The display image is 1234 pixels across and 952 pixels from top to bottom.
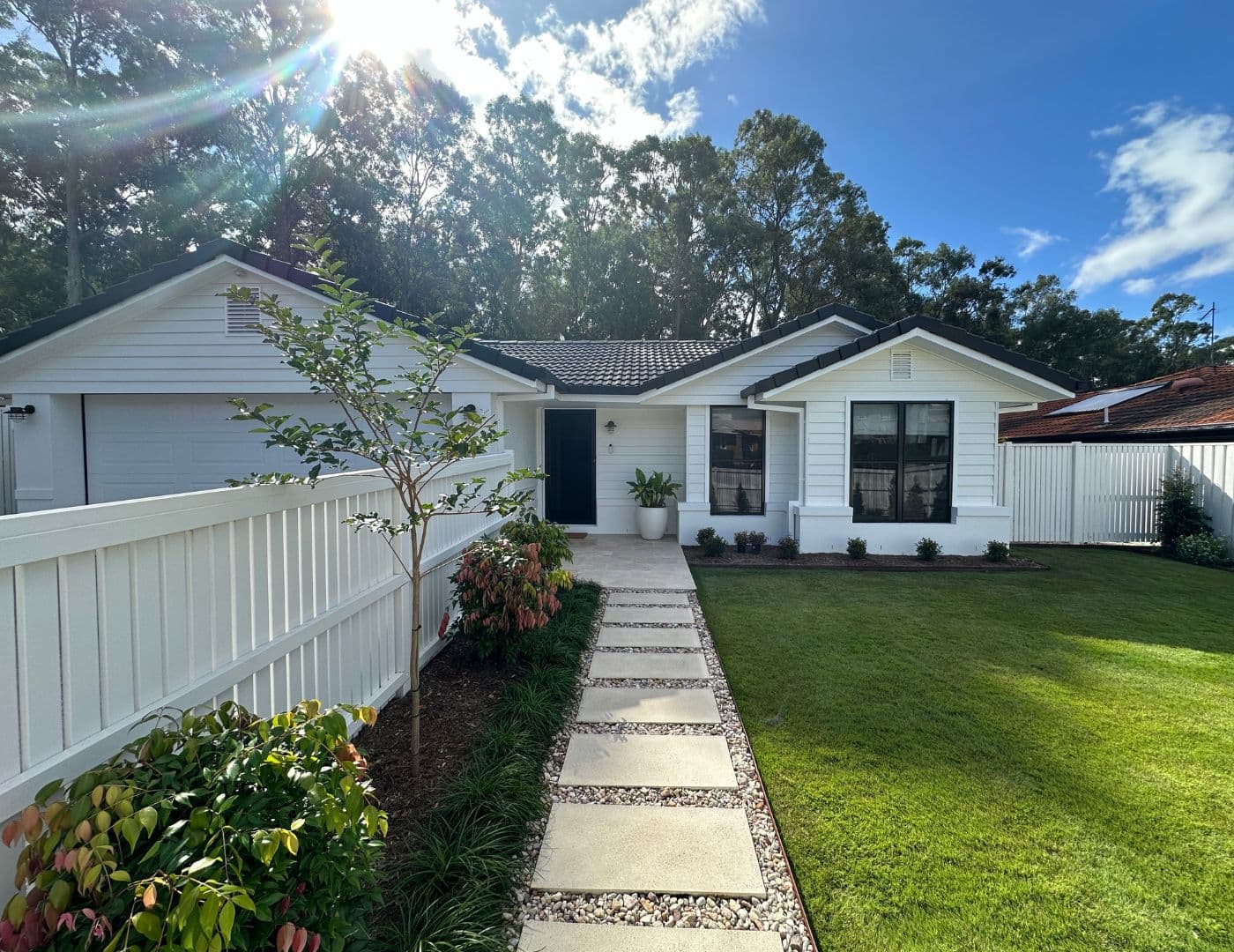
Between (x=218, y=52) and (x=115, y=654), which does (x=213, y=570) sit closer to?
(x=115, y=654)

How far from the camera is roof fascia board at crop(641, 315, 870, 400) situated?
9.49 m

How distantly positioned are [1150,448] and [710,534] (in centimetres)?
794

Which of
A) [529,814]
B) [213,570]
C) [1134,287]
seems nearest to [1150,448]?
[529,814]

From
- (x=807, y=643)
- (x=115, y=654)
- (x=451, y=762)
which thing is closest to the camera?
(x=115, y=654)

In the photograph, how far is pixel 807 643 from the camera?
17.0ft

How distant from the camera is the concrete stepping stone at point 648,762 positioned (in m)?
3.10

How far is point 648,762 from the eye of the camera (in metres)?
3.29

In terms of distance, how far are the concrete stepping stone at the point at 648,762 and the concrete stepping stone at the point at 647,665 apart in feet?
3.12

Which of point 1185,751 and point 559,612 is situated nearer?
point 1185,751

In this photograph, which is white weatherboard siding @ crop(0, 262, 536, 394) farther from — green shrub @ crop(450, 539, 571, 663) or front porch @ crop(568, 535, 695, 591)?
green shrub @ crop(450, 539, 571, 663)

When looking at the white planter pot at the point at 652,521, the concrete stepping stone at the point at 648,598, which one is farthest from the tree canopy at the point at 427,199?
the concrete stepping stone at the point at 648,598

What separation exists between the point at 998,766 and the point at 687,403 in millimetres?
7108

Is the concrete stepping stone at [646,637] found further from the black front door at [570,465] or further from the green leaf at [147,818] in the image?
the black front door at [570,465]

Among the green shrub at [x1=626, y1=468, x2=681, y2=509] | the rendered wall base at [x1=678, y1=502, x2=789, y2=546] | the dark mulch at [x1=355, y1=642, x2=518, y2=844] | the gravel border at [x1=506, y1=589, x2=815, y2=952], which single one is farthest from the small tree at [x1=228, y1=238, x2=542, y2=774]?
the green shrub at [x1=626, y1=468, x2=681, y2=509]
